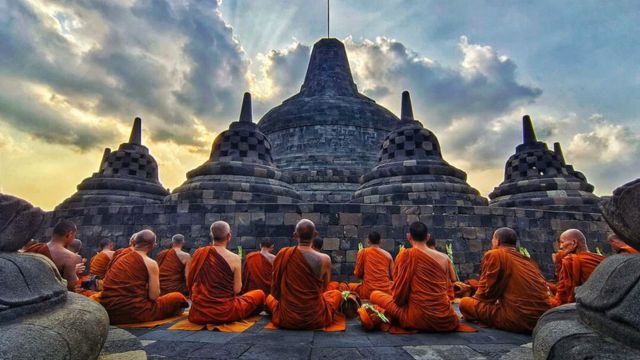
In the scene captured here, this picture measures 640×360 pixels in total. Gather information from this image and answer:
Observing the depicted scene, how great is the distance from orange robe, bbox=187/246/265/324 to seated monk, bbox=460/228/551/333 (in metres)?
3.39

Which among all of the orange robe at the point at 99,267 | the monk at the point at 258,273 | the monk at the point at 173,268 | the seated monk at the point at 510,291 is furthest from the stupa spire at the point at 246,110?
the seated monk at the point at 510,291

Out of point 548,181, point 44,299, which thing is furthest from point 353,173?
point 44,299

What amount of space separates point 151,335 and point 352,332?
2.50 meters

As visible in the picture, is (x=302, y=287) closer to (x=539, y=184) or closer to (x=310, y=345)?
(x=310, y=345)

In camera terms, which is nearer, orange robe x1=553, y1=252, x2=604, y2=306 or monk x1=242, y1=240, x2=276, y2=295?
orange robe x1=553, y1=252, x2=604, y2=306

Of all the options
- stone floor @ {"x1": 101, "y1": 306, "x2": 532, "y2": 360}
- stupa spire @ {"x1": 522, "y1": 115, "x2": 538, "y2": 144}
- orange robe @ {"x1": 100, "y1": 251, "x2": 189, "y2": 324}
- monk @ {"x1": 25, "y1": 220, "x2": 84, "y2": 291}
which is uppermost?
stupa spire @ {"x1": 522, "y1": 115, "x2": 538, "y2": 144}

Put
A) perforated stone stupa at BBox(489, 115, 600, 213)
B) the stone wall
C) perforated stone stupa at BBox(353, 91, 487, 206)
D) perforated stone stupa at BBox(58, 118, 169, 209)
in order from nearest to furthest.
A: the stone wall, perforated stone stupa at BBox(353, 91, 487, 206), perforated stone stupa at BBox(489, 115, 600, 213), perforated stone stupa at BBox(58, 118, 169, 209)

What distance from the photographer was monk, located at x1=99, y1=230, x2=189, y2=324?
467 cm

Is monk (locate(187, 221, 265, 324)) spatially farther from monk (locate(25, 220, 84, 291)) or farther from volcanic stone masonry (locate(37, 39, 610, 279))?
volcanic stone masonry (locate(37, 39, 610, 279))

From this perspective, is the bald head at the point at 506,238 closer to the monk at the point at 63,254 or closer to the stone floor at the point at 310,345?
Answer: the stone floor at the point at 310,345

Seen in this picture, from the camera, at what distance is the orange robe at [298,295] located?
443 cm

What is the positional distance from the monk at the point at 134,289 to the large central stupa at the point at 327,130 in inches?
439

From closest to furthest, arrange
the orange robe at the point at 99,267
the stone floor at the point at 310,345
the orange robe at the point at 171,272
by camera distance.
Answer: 1. the stone floor at the point at 310,345
2. the orange robe at the point at 171,272
3. the orange robe at the point at 99,267

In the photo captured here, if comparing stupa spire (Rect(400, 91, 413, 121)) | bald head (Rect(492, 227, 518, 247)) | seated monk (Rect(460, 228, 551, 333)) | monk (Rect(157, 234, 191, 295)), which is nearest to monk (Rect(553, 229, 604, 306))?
seated monk (Rect(460, 228, 551, 333))
